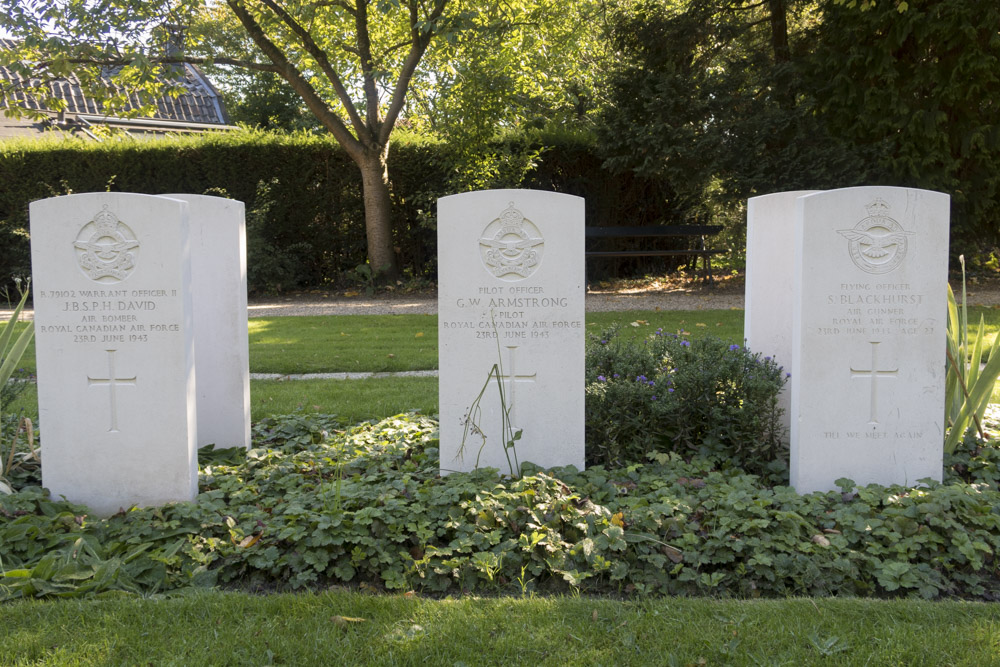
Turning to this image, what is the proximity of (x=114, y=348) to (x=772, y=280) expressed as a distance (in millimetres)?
3843

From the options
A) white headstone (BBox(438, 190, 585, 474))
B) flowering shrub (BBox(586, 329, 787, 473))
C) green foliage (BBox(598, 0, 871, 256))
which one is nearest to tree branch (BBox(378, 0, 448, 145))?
green foliage (BBox(598, 0, 871, 256))

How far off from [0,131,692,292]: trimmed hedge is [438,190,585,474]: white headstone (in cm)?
934

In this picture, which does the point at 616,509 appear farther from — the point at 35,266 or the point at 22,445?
the point at 22,445

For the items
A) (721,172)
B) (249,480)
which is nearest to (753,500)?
(249,480)

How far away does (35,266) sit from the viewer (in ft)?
13.4

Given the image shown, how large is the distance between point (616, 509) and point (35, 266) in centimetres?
314

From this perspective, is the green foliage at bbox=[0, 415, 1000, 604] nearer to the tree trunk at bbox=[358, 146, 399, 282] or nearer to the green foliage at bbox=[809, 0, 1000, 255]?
the green foliage at bbox=[809, 0, 1000, 255]

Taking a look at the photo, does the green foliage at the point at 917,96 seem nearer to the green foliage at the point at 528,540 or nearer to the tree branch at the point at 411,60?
the tree branch at the point at 411,60

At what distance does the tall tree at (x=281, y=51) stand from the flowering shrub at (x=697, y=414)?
7.62m

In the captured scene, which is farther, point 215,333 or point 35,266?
point 215,333

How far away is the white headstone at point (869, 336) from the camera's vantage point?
425 centimetres

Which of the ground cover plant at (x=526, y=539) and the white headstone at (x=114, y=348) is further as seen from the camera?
the white headstone at (x=114, y=348)

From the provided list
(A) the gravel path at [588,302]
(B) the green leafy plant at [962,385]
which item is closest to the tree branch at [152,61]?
(A) the gravel path at [588,302]

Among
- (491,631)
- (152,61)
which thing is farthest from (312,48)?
(491,631)
